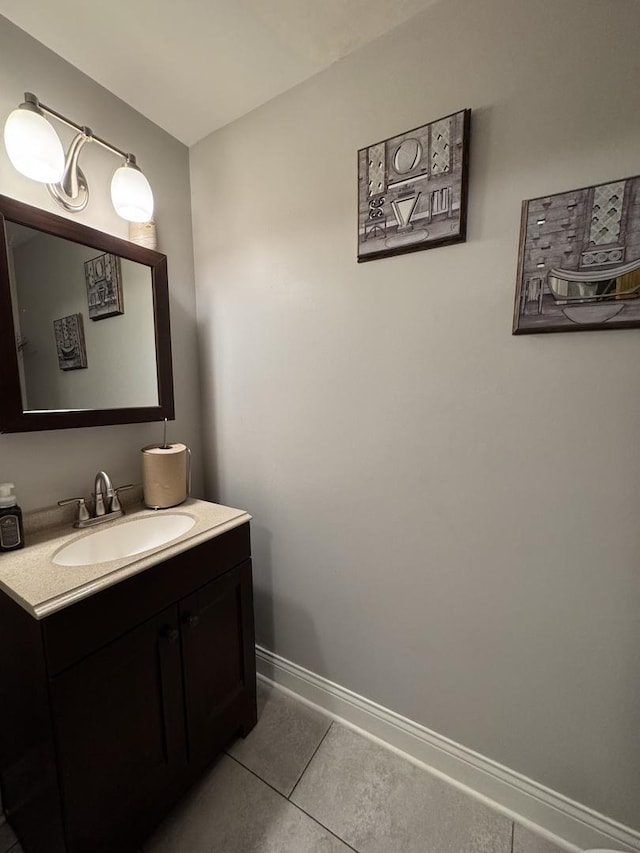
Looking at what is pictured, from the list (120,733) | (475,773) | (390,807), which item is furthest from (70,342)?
(475,773)

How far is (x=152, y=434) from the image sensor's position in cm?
135

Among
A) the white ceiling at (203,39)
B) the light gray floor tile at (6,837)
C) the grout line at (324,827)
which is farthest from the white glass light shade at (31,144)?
the grout line at (324,827)

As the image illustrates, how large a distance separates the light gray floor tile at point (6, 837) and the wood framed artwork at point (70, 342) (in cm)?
135

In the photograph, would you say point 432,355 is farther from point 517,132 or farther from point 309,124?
point 309,124

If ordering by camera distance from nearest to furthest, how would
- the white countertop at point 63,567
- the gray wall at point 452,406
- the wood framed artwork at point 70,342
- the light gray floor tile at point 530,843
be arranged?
the white countertop at point 63,567 → the gray wall at point 452,406 → the light gray floor tile at point 530,843 → the wood framed artwork at point 70,342

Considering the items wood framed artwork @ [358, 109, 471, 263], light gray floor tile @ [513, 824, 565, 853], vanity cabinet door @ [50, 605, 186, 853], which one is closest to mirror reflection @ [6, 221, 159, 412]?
vanity cabinet door @ [50, 605, 186, 853]

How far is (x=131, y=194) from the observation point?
3.56 ft

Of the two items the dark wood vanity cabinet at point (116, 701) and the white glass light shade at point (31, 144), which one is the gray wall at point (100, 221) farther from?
the dark wood vanity cabinet at point (116, 701)

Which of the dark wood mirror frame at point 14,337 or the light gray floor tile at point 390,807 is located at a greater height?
the dark wood mirror frame at point 14,337

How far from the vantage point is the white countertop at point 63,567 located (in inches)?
27.7

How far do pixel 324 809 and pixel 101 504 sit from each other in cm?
118

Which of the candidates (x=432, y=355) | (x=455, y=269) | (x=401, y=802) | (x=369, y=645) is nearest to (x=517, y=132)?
(x=455, y=269)

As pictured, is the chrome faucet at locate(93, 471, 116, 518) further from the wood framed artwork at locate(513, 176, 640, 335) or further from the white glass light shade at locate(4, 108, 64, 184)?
the wood framed artwork at locate(513, 176, 640, 335)

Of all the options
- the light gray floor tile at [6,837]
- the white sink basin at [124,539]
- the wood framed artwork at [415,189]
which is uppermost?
the wood framed artwork at [415,189]
